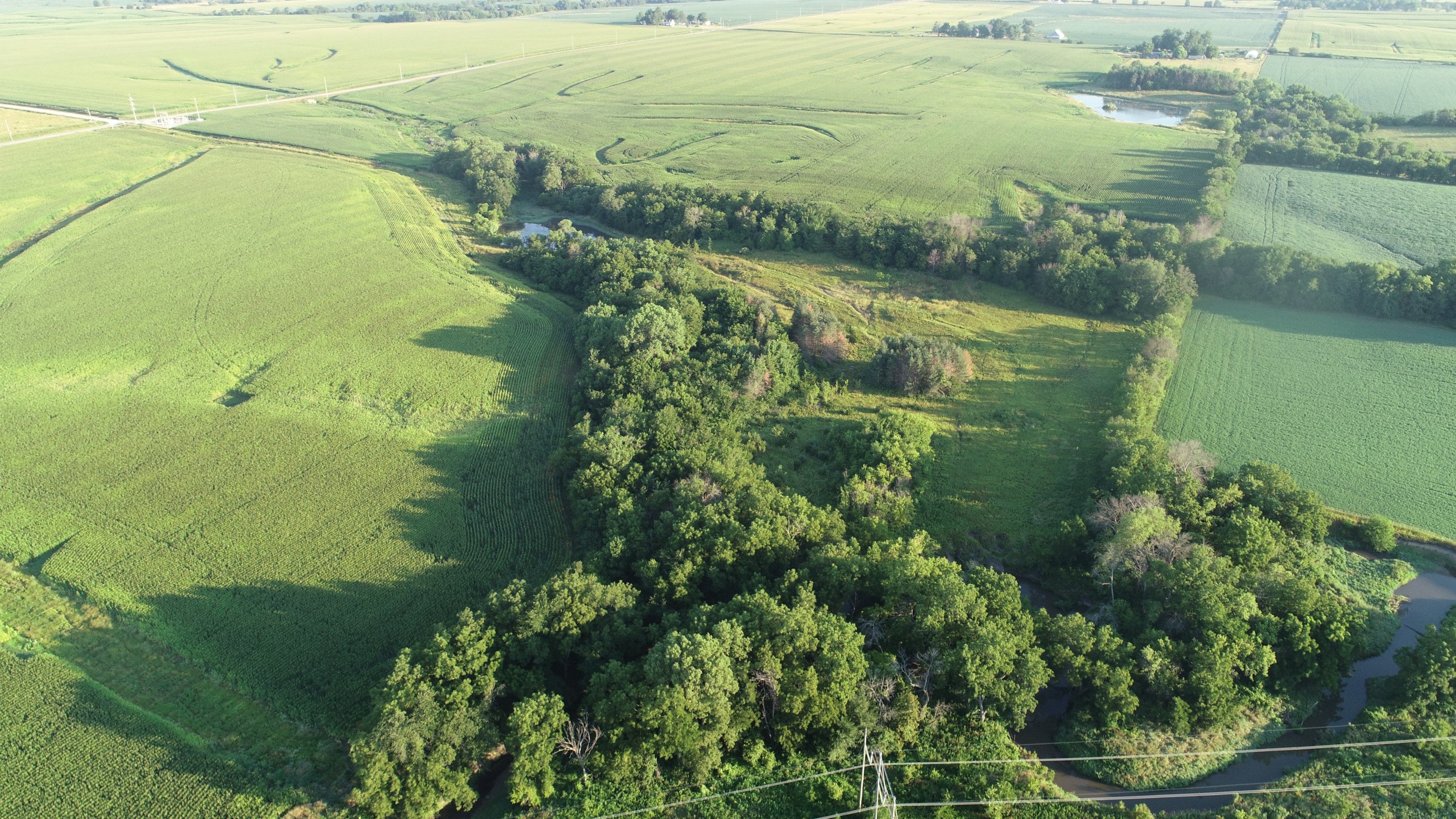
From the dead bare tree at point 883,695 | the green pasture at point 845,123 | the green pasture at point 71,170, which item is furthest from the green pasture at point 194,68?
the dead bare tree at point 883,695

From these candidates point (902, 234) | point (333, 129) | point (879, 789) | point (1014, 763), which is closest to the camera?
point (879, 789)

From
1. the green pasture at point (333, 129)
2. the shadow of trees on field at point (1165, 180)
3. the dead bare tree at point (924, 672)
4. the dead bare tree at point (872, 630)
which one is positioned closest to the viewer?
the dead bare tree at point (924, 672)

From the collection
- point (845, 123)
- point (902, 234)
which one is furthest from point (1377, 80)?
point (902, 234)

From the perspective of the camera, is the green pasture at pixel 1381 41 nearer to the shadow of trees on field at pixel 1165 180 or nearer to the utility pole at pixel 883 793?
the shadow of trees on field at pixel 1165 180

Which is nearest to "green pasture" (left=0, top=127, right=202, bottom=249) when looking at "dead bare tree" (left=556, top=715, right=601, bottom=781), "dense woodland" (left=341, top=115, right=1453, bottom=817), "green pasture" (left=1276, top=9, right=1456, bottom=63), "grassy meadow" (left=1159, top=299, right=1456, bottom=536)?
"dense woodland" (left=341, top=115, right=1453, bottom=817)

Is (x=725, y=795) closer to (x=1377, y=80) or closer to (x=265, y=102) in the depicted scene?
(x=265, y=102)

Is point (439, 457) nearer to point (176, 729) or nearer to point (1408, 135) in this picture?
point (176, 729)

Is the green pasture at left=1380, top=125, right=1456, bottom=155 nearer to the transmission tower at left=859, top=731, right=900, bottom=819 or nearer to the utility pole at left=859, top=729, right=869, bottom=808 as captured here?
the utility pole at left=859, top=729, right=869, bottom=808

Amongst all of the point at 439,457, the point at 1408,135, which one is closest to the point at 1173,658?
the point at 439,457
